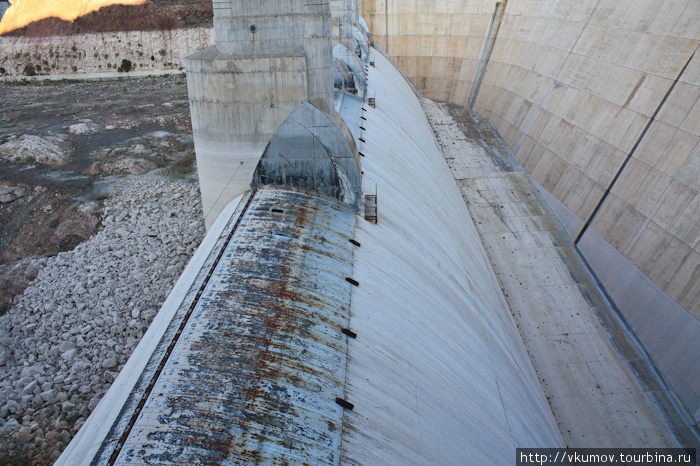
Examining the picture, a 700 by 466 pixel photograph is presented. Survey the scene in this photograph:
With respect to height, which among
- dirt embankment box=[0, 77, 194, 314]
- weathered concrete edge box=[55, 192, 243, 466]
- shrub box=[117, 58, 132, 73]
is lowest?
shrub box=[117, 58, 132, 73]

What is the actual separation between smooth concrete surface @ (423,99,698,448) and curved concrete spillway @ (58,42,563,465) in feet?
5.64

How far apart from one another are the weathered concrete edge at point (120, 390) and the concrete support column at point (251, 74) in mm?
3221

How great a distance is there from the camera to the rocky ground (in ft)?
32.0

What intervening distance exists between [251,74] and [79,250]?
28.0 feet

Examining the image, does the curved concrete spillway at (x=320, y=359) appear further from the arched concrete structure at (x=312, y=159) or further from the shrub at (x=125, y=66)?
the shrub at (x=125, y=66)

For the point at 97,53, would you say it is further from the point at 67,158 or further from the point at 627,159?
the point at 627,159

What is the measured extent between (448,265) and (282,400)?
6.93 meters

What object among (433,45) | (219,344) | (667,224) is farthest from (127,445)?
(433,45)

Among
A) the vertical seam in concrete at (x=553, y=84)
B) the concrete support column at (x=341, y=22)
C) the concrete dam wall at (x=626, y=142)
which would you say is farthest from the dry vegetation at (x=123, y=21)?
the vertical seam in concrete at (x=553, y=84)

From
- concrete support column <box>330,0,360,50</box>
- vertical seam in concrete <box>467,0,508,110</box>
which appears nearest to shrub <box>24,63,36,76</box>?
concrete support column <box>330,0,360,50</box>

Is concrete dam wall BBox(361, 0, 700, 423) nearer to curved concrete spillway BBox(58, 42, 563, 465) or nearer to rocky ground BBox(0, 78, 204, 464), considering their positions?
curved concrete spillway BBox(58, 42, 563, 465)

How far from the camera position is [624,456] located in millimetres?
11438

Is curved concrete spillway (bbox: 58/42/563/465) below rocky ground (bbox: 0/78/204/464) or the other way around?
the other way around

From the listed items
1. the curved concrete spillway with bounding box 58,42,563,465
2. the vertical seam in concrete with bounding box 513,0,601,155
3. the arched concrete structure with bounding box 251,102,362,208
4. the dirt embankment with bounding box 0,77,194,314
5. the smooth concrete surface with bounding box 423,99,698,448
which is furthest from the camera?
the vertical seam in concrete with bounding box 513,0,601,155
